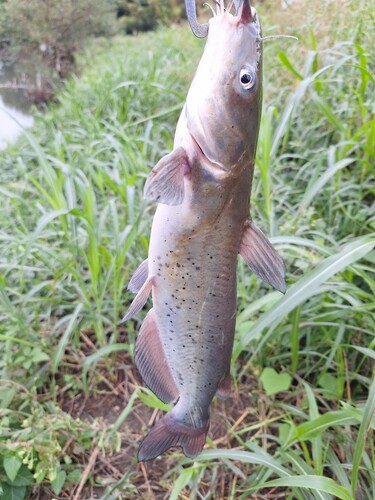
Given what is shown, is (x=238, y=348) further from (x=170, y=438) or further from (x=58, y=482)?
(x=58, y=482)

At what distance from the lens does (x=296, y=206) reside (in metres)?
2.10

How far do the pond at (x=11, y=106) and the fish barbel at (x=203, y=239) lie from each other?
1.25 m

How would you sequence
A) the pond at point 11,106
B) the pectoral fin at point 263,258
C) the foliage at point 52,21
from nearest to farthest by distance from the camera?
the pectoral fin at point 263,258
the foliage at point 52,21
the pond at point 11,106

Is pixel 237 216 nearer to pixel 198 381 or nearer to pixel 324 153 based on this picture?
pixel 198 381

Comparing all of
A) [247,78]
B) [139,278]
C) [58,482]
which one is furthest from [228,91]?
[58,482]

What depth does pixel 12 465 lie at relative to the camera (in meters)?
1.33

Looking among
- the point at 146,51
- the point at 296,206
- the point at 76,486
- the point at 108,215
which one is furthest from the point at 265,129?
the point at 146,51

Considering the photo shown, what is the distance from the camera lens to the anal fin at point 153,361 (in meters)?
1.07

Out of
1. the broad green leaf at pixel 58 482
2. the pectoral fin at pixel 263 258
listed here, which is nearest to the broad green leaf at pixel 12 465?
the broad green leaf at pixel 58 482

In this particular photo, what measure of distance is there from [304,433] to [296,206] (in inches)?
44.8

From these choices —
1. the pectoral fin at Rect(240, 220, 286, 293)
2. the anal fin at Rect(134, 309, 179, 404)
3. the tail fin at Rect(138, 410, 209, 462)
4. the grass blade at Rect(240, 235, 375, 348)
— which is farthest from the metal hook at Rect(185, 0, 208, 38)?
the tail fin at Rect(138, 410, 209, 462)

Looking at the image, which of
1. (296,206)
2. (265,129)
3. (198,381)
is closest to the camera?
(198,381)

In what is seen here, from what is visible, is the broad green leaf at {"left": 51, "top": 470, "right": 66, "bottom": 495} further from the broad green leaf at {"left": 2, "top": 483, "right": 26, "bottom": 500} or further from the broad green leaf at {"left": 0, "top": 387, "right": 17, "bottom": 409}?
the broad green leaf at {"left": 0, "top": 387, "right": 17, "bottom": 409}

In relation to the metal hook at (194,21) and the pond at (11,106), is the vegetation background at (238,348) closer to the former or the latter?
the pond at (11,106)
